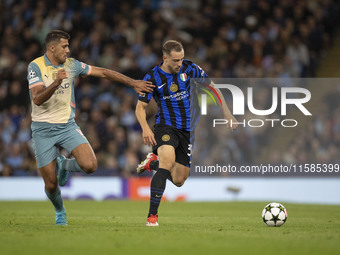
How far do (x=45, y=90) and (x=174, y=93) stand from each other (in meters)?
1.83

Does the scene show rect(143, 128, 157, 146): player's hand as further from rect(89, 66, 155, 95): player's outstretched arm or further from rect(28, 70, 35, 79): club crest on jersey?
rect(28, 70, 35, 79): club crest on jersey

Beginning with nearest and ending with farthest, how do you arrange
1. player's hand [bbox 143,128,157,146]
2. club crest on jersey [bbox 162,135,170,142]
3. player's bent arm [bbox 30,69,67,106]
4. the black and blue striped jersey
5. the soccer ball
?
1. player's bent arm [bbox 30,69,67,106]
2. player's hand [bbox 143,128,157,146]
3. the soccer ball
4. club crest on jersey [bbox 162,135,170,142]
5. the black and blue striped jersey

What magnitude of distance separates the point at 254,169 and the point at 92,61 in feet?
18.6

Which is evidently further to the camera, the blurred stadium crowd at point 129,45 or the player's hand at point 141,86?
the blurred stadium crowd at point 129,45

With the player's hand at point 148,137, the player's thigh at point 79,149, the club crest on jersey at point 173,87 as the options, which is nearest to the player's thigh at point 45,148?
the player's thigh at point 79,149

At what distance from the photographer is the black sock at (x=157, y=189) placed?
25.0 feet

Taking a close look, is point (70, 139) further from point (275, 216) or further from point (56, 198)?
point (275, 216)

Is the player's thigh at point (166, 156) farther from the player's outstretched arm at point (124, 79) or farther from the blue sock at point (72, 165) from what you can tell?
the blue sock at point (72, 165)

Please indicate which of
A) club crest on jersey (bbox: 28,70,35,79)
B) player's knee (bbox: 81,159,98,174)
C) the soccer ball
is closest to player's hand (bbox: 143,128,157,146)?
player's knee (bbox: 81,159,98,174)

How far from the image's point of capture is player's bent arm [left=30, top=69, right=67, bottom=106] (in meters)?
7.14

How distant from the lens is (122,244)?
5789 mm

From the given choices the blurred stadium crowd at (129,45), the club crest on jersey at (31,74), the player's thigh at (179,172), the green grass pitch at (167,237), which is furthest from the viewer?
the blurred stadium crowd at (129,45)

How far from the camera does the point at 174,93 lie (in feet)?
27.5

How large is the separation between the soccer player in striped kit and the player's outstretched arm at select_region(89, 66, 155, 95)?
0.14 meters
